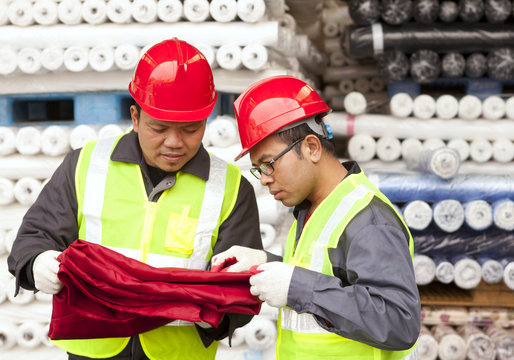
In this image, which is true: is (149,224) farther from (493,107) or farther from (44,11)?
(493,107)

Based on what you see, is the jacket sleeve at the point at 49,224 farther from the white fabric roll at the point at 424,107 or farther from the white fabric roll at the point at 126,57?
the white fabric roll at the point at 424,107

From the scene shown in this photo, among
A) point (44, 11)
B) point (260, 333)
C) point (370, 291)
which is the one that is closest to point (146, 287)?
point (370, 291)

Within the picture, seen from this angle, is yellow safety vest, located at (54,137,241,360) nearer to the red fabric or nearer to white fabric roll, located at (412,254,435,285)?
the red fabric

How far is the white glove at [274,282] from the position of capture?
5.86 ft

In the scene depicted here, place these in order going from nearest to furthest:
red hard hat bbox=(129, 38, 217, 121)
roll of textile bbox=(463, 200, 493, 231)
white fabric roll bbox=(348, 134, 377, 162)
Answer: red hard hat bbox=(129, 38, 217, 121) < roll of textile bbox=(463, 200, 493, 231) < white fabric roll bbox=(348, 134, 377, 162)

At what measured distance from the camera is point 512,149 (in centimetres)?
438

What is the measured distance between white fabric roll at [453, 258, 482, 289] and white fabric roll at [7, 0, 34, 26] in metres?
3.36

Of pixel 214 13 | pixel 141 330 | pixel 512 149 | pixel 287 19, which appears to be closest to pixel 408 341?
pixel 141 330

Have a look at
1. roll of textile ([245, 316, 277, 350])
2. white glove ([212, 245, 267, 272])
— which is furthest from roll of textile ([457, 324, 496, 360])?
white glove ([212, 245, 267, 272])

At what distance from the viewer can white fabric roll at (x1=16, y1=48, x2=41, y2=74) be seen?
3648 mm

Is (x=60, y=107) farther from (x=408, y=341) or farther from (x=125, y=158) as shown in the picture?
(x=408, y=341)

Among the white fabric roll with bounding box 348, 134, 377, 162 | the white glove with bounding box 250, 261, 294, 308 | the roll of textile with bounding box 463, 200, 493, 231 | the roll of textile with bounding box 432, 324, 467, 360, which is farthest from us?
the white fabric roll with bounding box 348, 134, 377, 162

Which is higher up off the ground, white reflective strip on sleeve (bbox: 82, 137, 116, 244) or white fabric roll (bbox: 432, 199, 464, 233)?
white reflective strip on sleeve (bbox: 82, 137, 116, 244)

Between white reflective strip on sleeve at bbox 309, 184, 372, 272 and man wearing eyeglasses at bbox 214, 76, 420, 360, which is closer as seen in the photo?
man wearing eyeglasses at bbox 214, 76, 420, 360
